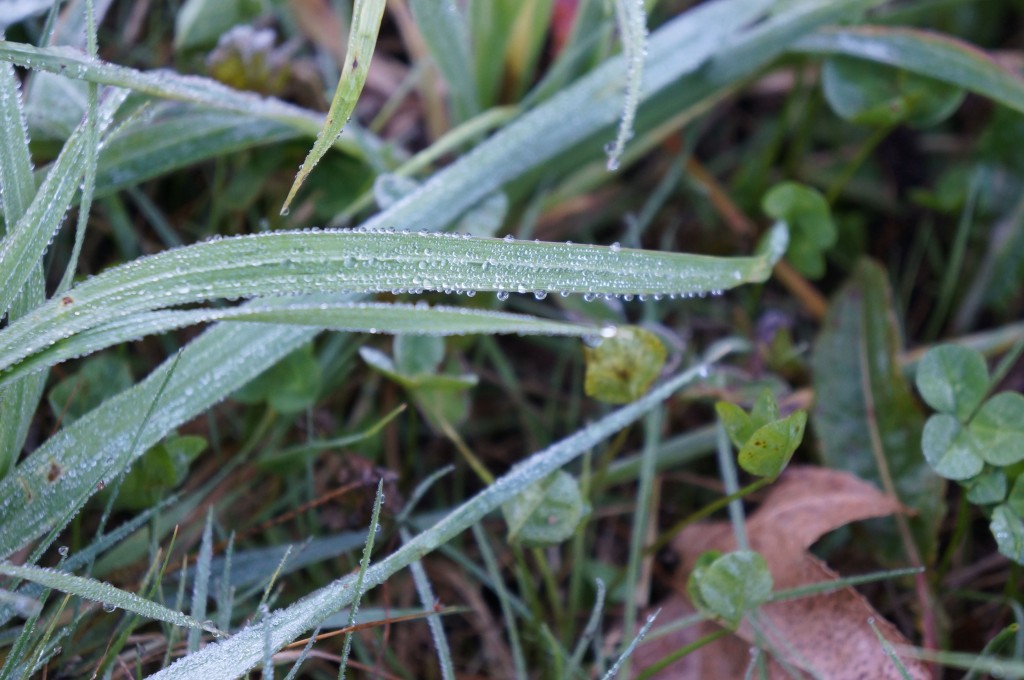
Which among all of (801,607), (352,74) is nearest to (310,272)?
(352,74)

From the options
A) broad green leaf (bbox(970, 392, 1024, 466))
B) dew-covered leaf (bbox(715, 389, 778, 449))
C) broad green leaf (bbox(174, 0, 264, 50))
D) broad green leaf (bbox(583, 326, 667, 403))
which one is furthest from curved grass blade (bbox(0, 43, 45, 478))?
broad green leaf (bbox(970, 392, 1024, 466))

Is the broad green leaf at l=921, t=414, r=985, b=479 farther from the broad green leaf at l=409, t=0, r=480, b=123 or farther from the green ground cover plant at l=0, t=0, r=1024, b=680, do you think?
the broad green leaf at l=409, t=0, r=480, b=123

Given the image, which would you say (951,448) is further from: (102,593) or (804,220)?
(102,593)

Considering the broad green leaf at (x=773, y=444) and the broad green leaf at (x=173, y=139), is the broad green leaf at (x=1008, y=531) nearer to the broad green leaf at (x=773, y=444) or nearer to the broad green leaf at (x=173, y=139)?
the broad green leaf at (x=773, y=444)

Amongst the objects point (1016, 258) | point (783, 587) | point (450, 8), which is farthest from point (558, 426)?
point (1016, 258)

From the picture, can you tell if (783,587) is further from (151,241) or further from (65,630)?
(151,241)

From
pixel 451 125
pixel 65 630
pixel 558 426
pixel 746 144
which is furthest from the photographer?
pixel 746 144
